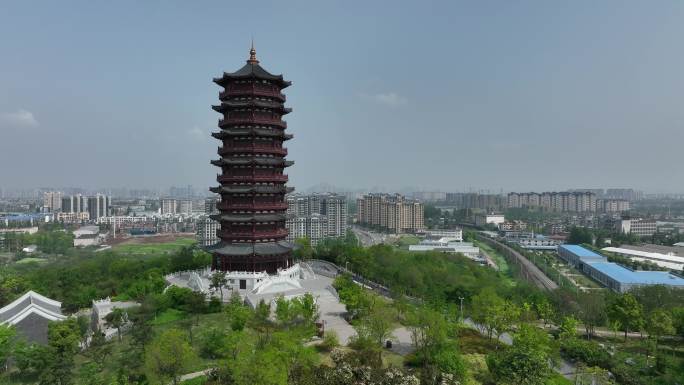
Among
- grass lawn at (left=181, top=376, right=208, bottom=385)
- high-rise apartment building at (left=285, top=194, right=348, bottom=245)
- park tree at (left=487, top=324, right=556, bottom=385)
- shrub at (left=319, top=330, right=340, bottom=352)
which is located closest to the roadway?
high-rise apartment building at (left=285, top=194, right=348, bottom=245)

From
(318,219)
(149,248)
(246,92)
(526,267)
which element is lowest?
(149,248)

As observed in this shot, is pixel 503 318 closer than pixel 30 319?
Yes

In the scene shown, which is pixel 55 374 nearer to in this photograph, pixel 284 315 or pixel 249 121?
pixel 284 315

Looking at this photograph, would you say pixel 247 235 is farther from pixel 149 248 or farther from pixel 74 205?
pixel 74 205

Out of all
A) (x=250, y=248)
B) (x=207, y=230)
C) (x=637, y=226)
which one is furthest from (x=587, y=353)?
(x=637, y=226)

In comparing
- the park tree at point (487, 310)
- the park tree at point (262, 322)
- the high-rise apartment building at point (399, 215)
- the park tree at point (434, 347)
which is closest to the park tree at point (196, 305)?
the park tree at point (262, 322)

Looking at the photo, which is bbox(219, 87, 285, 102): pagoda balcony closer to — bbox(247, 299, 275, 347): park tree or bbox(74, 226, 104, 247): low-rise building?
bbox(247, 299, 275, 347): park tree

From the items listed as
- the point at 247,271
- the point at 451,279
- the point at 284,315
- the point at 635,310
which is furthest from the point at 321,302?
the point at 635,310
